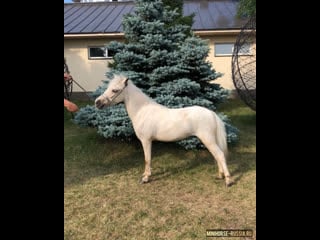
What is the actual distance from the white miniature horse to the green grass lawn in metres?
0.46

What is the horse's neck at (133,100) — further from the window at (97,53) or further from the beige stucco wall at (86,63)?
the window at (97,53)

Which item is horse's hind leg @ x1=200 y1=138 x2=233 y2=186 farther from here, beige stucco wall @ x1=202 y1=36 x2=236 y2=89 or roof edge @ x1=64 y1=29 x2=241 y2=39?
beige stucco wall @ x1=202 y1=36 x2=236 y2=89

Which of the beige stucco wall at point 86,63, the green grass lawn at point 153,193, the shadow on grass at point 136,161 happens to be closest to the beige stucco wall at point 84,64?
the beige stucco wall at point 86,63

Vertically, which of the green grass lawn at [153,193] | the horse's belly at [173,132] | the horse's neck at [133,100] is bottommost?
the green grass lawn at [153,193]

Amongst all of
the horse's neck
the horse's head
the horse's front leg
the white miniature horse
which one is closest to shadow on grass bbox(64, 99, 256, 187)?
the horse's front leg

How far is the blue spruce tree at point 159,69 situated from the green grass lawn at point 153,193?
1.54ft

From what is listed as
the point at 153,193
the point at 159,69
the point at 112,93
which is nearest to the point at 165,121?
the point at 112,93

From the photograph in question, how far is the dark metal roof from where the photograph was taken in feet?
36.2

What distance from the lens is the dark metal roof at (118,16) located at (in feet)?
36.2
